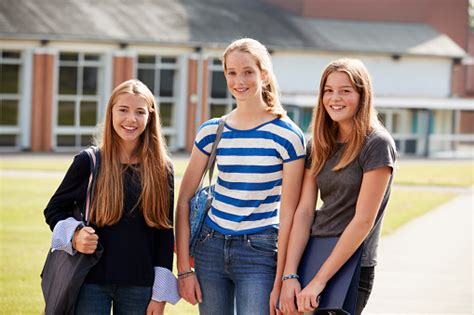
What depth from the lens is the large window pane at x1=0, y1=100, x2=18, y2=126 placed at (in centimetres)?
3544

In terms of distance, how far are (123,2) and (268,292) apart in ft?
120

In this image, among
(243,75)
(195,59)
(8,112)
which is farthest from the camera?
(195,59)

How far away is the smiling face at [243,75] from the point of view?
5.25m

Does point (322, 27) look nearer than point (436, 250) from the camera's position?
No

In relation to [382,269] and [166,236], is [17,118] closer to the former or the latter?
[382,269]

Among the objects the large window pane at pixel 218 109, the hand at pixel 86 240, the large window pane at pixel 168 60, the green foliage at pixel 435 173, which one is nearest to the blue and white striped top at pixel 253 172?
the hand at pixel 86 240

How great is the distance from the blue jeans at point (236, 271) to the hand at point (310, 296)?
221 mm

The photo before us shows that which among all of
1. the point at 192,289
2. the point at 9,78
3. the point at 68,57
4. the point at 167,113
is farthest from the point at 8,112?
the point at 192,289

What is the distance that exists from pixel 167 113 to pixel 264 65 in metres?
33.6

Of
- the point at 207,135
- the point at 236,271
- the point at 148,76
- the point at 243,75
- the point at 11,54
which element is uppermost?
the point at 11,54

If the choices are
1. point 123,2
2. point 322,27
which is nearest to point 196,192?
point 123,2

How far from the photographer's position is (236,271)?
17.0 feet

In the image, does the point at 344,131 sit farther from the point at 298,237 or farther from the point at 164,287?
the point at 164,287

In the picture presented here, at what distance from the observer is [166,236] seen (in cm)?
541
